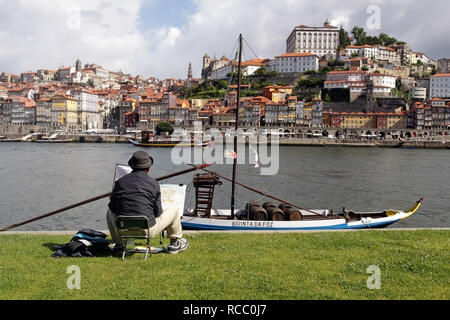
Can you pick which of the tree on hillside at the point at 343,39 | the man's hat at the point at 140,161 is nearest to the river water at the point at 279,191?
the man's hat at the point at 140,161

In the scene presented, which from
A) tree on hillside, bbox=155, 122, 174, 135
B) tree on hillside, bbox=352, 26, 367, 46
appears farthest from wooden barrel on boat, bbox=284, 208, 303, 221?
tree on hillside, bbox=352, 26, 367, 46

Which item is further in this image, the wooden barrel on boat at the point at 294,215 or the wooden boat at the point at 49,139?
the wooden boat at the point at 49,139

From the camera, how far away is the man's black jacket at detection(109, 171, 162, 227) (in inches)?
200

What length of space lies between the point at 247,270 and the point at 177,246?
120cm

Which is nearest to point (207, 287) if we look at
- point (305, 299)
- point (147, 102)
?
point (305, 299)

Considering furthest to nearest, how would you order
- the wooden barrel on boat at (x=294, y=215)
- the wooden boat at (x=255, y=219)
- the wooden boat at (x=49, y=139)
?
the wooden boat at (x=49, y=139) < the wooden barrel on boat at (x=294, y=215) < the wooden boat at (x=255, y=219)

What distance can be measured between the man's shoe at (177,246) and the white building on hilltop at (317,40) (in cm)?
11564

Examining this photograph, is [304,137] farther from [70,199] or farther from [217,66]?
[70,199]

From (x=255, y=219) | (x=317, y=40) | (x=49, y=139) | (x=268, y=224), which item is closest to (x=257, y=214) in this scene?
(x=255, y=219)

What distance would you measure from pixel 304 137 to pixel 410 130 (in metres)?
21.7

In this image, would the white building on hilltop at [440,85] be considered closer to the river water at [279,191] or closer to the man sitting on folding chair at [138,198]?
the river water at [279,191]

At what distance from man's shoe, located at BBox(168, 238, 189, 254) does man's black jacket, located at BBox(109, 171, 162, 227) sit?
534 millimetres

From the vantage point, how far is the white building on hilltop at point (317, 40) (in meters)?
115

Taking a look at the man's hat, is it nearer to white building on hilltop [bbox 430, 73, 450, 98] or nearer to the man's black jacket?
the man's black jacket
